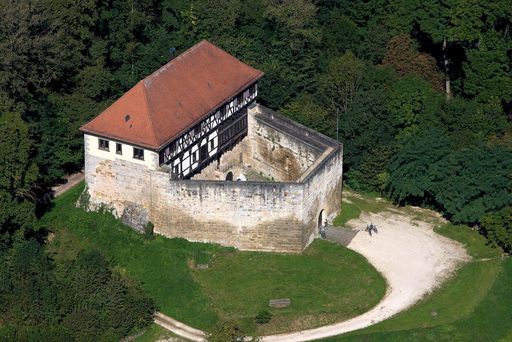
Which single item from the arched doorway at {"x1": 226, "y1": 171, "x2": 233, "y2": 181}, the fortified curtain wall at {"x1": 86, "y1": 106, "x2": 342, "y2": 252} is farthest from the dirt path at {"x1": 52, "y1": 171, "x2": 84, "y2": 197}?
the arched doorway at {"x1": 226, "y1": 171, "x2": 233, "y2": 181}

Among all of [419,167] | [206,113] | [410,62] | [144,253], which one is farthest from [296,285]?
[410,62]

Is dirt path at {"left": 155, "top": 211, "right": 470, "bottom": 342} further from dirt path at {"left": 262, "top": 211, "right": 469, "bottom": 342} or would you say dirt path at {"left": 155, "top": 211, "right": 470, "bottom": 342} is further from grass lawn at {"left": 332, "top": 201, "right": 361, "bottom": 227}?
grass lawn at {"left": 332, "top": 201, "right": 361, "bottom": 227}

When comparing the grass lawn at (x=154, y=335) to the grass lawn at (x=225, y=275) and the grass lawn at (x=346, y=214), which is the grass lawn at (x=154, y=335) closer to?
the grass lawn at (x=225, y=275)

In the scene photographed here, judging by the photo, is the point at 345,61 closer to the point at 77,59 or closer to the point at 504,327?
the point at 77,59

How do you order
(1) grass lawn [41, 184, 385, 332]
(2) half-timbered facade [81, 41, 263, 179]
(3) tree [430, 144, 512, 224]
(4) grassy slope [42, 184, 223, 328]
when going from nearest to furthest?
(1) grass lawn [41, 184, 385, 332]
(4) grassy slope [42, 184, 223, 328]
(2) half-timbered facade [81, 41, 263, 179]
(3) tree [430, 144, 512, 224]

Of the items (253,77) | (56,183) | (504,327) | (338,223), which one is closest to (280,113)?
(253,77)
